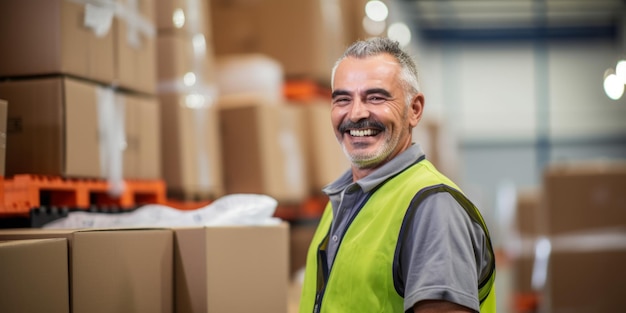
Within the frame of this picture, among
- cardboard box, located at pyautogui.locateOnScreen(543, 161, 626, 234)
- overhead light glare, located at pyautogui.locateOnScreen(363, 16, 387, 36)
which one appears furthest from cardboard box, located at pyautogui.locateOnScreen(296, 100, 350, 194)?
cardboard box, located at pyautogui.locateOnScreen(543, 161, 626, 234)

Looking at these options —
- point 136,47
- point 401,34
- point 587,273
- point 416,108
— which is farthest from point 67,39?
point 401,34

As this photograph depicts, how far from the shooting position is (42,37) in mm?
3002

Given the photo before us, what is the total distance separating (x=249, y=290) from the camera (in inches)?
103

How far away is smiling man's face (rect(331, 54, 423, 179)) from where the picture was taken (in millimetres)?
2291

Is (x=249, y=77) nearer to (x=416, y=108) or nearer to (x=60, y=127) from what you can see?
(x=60, y=127)

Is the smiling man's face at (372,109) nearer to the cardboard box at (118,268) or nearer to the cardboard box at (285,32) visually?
the cardboard box at (118,268)

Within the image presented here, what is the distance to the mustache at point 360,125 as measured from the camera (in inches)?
90.6

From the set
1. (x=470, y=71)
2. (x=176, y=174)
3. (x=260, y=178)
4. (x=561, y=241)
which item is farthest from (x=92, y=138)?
(x=470, y=71)

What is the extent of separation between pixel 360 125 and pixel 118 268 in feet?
2.68

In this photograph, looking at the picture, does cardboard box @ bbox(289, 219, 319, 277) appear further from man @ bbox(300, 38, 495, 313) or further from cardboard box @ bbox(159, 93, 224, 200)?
man @ bbox(300, 38, 495, 313)

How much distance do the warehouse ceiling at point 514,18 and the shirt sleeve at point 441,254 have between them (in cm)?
1298

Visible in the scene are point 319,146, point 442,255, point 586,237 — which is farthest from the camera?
point 319,146

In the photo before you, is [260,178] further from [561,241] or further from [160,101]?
[561,241]

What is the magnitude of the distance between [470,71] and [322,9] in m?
12.7
